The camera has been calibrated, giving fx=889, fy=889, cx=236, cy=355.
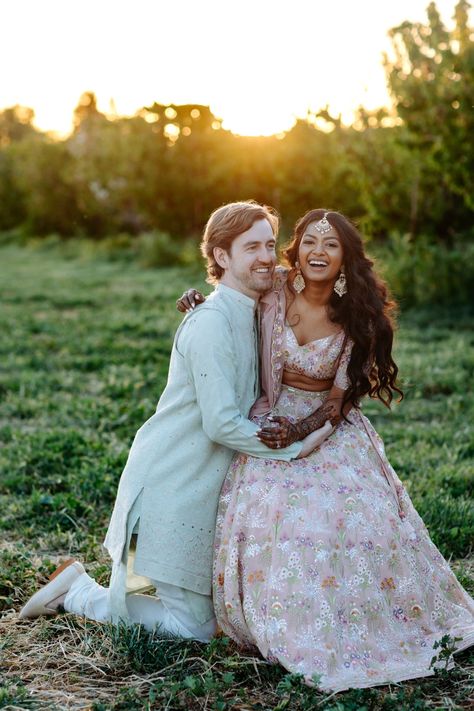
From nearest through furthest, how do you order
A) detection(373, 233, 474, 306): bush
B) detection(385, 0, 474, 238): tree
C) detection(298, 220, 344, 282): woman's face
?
detection(298, 220, 344, 282): woman's face
detection(385, 0, 474, 238): tree
detection(373, 233, 474, 306): bush

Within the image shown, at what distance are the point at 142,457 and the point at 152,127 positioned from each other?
73.4 ft

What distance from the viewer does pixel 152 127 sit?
976 inches

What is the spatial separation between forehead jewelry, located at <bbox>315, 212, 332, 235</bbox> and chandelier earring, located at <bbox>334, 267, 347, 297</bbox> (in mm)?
178

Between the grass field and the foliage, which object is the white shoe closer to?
the grass field

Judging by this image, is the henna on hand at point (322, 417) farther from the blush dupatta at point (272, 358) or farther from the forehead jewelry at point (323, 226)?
the forehead jewelry at point (323, 226)

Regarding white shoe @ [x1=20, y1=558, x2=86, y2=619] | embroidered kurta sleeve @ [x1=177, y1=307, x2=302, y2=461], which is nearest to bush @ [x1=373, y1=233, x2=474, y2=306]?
white shoe @ [x1=20, y1=558, x2=86, y2=619]

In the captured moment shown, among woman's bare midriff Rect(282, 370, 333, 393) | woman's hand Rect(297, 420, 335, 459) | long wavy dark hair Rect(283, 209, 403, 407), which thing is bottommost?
woman's hand Rect(297, 420, 335, 459)

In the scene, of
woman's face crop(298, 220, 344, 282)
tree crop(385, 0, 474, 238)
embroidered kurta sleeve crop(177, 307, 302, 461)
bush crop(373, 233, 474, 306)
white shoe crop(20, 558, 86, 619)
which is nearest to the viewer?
embroidered kurta sleeve crop(177, 307, 302, 461)

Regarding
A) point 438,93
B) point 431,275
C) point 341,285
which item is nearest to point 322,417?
point 341,285

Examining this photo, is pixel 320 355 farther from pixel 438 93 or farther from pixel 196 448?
pixel 438 93

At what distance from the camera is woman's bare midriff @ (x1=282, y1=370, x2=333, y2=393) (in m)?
3.71

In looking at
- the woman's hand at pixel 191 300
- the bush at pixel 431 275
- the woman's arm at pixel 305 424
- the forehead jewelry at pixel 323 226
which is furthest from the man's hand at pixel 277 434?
the bush at pixel 431 275

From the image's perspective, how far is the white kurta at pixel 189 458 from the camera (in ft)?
11.2

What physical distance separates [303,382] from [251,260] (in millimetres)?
580
